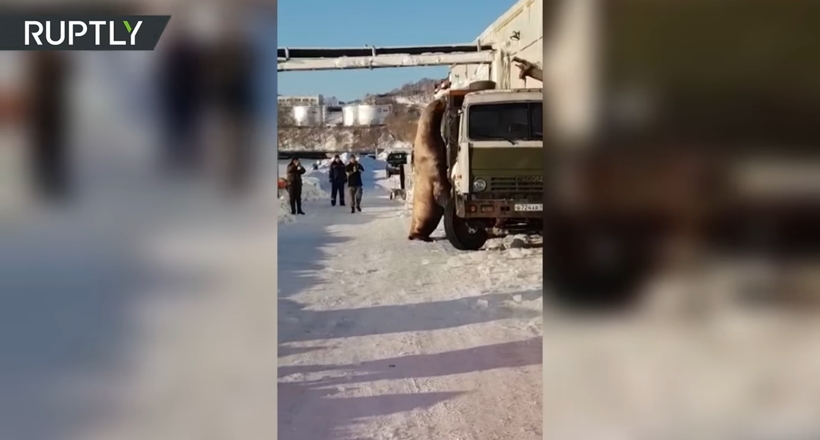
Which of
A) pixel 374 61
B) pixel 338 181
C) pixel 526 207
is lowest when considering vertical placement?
pixel 526 207

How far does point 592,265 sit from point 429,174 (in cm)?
983

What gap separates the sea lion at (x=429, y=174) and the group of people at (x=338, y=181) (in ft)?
11.5

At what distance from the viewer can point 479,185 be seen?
10.1 m

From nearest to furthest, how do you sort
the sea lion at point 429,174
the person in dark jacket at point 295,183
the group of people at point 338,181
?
1. the sea lion at point 429,174
2. the person in dark jacket at point 295,183
3. the group of people at point 338,181

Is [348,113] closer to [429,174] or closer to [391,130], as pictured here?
[429,174]

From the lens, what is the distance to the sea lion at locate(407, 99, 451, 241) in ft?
38.5

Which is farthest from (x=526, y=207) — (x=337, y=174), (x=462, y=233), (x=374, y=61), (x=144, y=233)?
(x=337, y=174)

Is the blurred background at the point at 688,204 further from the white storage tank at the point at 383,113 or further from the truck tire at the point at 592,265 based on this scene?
the white storage tank at the point at 383,113

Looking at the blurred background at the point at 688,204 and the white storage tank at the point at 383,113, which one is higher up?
the white storage tank at the point at 383,113

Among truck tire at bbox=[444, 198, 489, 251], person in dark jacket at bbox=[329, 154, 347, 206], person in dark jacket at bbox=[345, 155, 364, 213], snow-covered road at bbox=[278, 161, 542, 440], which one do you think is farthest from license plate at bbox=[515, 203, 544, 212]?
person in dark jacket at bbox=[329, 154, 347, 206]

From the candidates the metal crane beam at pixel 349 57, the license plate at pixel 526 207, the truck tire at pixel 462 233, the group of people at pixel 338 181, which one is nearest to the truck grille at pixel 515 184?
the license plate at pixel 526 207

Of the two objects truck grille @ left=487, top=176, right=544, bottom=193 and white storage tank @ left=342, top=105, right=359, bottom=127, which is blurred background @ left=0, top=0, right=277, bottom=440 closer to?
white storage tank @ left=342, top=105, right=359, bottom=127

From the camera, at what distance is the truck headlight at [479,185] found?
10109 millimetres

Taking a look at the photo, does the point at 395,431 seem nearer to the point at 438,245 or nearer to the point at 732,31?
the point at 732,31
